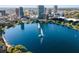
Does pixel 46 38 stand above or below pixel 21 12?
below

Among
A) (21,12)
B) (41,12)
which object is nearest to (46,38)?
(41,12)

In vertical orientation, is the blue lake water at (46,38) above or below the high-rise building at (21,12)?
below

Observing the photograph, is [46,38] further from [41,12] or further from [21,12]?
[21,12]

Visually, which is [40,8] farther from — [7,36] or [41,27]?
[7,36]

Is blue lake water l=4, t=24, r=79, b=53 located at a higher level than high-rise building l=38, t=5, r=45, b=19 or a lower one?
lower

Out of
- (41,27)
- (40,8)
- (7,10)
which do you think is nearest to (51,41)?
(41,27)

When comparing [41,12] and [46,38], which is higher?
[41,12]

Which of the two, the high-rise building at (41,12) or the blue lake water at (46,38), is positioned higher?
the high-rise building at (41,12)

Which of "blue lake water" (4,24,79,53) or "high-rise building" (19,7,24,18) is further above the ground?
"high-rise building" (19,7,24,18)
